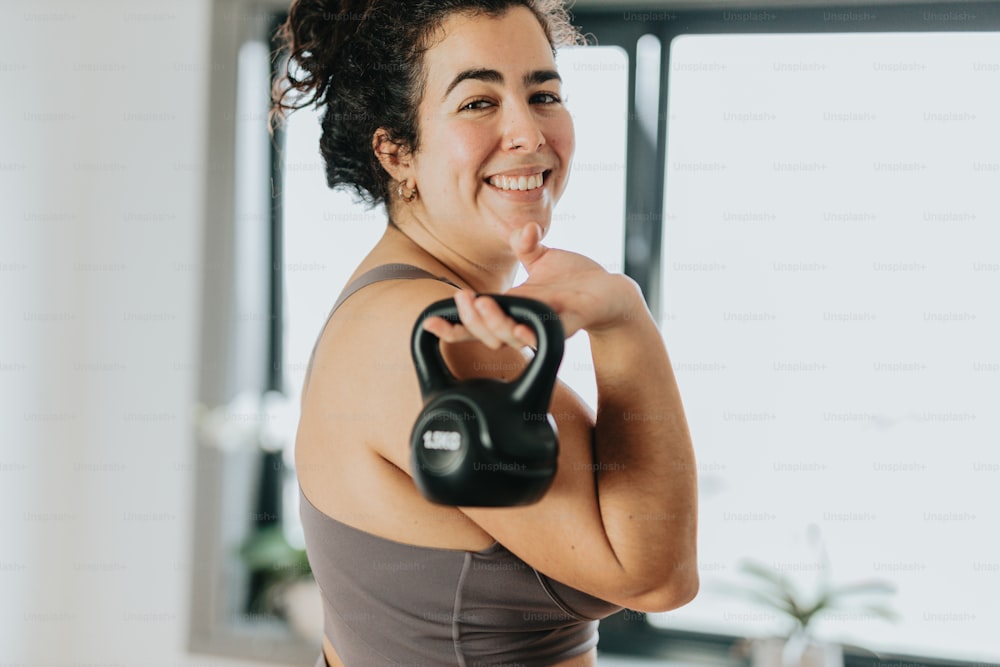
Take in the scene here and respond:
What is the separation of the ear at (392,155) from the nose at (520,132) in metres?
0.11

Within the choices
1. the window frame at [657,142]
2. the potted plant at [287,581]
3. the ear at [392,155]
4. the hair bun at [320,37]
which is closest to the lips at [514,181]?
the ear at [392,155]

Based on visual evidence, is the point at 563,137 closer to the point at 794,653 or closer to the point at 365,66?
the point at 365,66

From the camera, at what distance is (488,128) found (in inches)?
31.0

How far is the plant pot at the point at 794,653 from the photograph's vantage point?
6.04ft

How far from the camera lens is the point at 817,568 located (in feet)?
6.48

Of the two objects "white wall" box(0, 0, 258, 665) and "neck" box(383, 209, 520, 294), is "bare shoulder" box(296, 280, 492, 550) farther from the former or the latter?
"white wall" box(0, 0, 258, 665)

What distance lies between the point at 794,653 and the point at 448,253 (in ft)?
4.53

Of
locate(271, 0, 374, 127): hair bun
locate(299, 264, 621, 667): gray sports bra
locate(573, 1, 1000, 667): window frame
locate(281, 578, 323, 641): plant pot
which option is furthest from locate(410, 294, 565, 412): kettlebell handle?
locate(281, 578, 323, 641): plant pot

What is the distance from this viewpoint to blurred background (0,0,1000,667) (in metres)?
2.00

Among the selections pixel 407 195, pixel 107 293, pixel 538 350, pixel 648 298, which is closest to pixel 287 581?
pixel 107 293

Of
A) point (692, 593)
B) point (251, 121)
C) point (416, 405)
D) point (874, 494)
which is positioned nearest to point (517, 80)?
point (416, 405)

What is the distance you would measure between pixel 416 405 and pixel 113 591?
80.8 inches

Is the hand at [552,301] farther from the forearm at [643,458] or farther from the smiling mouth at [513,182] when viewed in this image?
the smiling mouth at [513,182]

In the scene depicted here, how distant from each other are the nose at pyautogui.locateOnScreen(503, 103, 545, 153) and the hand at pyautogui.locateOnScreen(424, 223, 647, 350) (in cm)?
18
